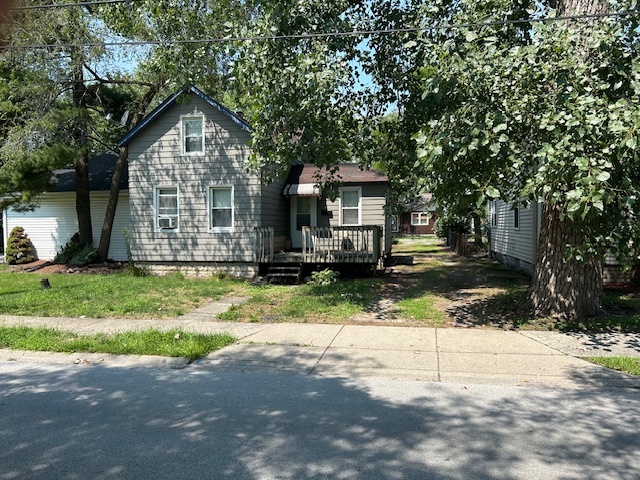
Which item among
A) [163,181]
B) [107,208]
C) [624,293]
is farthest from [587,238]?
[107,208]

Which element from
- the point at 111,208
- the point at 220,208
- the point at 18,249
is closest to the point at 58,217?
the point at 18,249

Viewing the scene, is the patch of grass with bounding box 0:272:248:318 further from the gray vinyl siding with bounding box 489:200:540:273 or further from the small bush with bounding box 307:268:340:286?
the gray vinyl siding with bounding box 489:200:540:273

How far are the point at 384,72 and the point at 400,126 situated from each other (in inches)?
52.9

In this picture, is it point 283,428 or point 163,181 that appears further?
point 163,181

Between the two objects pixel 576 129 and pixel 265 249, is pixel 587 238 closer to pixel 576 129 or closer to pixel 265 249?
pixel 576 129

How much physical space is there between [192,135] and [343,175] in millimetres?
5102

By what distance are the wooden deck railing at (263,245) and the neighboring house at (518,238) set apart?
709 cm

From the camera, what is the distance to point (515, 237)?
16703mm

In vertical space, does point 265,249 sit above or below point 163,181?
below

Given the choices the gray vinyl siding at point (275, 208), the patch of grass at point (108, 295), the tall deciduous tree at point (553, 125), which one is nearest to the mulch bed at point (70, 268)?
the patch of grass at point (108, 295)

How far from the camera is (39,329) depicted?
8203 mm

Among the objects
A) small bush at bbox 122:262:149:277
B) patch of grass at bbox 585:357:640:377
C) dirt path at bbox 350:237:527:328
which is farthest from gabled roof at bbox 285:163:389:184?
patch of grass at bbox 585:357:640:377

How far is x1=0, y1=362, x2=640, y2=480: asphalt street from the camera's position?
360cm

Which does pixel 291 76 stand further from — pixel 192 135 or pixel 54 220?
pixel 54 220
